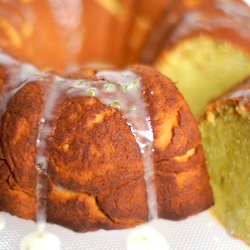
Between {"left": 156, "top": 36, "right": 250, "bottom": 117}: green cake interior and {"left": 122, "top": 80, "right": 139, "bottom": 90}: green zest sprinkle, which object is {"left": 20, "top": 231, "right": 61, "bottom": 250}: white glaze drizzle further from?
{"left": 156, "top": 36, "right": 250, "bottom": 117}: green cake interior

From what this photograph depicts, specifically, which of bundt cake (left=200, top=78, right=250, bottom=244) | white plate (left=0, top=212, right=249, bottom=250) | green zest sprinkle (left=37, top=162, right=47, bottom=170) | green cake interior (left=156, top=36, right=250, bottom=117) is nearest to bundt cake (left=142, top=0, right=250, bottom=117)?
green cake interior (left=156, top=36, right=250, bottom=117)

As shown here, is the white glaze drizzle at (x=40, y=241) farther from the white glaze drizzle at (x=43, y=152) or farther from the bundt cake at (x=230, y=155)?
the bundt cake at (x=230, y=155)

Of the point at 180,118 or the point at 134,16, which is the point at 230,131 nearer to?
the point at 180,118

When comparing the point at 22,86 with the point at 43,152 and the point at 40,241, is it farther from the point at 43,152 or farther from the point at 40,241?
Answer: the point at 40,241

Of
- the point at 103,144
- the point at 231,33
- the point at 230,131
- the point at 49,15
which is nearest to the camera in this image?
the point at 103,144

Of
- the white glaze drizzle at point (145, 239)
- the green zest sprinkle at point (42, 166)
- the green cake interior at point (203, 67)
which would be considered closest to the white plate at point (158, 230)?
the white glaze drizzle at point (145, 239)

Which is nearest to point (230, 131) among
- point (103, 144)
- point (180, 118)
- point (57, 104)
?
point (180, 118)

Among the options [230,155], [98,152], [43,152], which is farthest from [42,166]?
[230,155]
